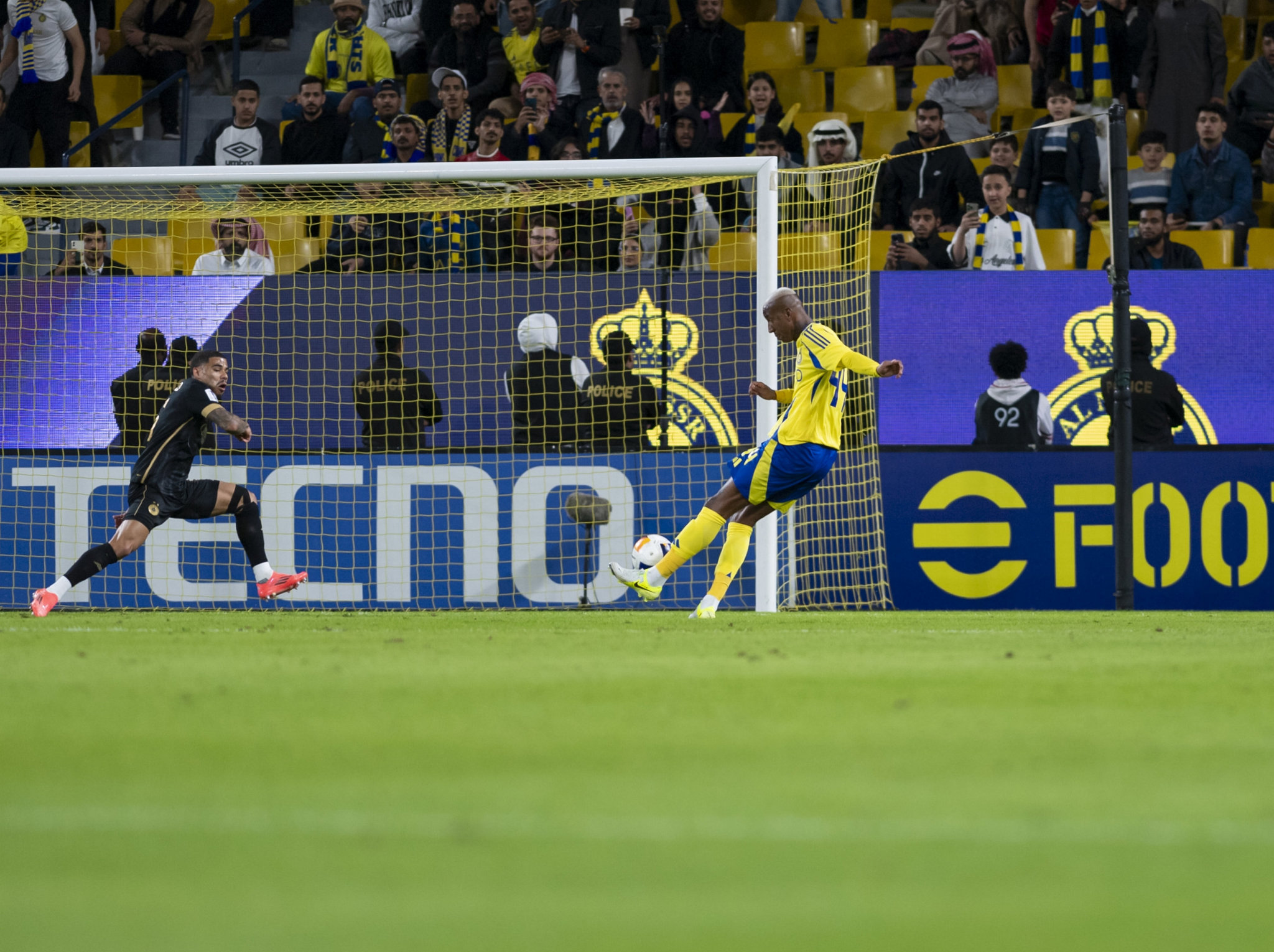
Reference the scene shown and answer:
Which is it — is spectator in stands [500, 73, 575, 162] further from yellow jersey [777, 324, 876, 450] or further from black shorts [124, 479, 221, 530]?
yellow jersey [777, 324, 876, 450]

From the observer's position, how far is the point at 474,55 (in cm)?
1569

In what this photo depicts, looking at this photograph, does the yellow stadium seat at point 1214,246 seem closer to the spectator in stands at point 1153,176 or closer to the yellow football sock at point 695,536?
the spectator in stands at point 1153,176

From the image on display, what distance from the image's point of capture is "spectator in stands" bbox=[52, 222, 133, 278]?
1209 centimetres

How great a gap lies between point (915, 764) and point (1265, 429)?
9.69 meters

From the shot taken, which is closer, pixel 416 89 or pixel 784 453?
pixel 784 453

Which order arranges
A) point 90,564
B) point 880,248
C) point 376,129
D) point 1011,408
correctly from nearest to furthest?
point 90,564 < point 1011,408 < point 880,248 < point 376,129

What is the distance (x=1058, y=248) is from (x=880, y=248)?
1.45 metres

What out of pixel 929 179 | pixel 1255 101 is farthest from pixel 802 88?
pixel 1255 101

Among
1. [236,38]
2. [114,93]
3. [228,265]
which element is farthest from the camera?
[114,93]

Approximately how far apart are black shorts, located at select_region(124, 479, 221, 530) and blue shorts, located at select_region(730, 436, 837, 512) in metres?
3.39

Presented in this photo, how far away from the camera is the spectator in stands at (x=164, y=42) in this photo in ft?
56.3

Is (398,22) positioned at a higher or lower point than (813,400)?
higher

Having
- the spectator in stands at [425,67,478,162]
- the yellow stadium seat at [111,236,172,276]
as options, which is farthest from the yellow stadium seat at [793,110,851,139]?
the yellow stadium seat at [111,236,172,276]

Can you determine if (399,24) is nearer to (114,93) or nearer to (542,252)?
(114,93)
